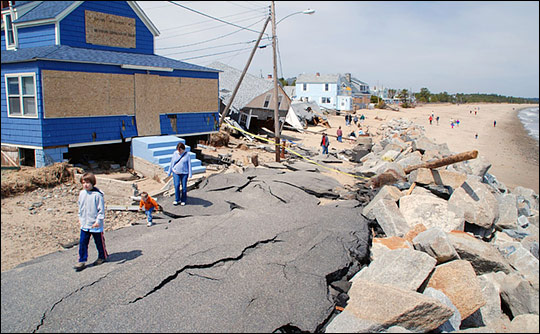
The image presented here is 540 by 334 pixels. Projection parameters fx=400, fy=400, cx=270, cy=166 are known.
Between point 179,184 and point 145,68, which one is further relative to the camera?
point 145,68

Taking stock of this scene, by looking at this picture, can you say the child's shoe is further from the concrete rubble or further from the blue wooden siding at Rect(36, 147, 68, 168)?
the blue wooden siding at Rect(36, 147, 68, 168)

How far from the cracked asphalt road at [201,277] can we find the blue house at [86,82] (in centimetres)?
599

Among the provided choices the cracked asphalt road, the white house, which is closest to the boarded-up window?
the cracked asphalt road

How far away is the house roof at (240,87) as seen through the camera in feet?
93.0

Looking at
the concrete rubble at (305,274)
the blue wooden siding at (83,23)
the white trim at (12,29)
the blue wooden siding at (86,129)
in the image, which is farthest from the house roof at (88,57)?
the concrete rubble at (305,274)

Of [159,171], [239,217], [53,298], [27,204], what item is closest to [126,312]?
[53,298]

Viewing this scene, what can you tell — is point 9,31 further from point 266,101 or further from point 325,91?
point 325,91

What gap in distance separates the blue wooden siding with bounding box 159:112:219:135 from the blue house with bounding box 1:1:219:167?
0.04 meters

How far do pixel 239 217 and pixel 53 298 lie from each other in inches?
161

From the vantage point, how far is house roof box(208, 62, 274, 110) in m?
28.4

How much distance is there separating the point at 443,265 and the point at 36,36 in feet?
47.6

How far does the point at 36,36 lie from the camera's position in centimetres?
1382

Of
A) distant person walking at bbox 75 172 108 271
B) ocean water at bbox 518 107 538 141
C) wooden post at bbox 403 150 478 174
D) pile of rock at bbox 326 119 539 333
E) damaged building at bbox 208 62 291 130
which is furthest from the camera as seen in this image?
ocean water at bbox 518 107 538 141

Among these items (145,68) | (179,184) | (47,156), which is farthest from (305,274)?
(145,68)
